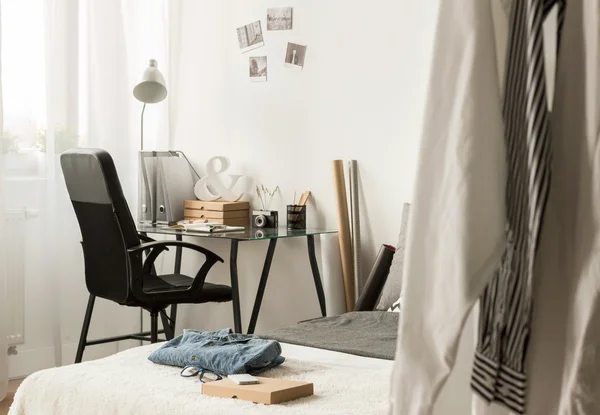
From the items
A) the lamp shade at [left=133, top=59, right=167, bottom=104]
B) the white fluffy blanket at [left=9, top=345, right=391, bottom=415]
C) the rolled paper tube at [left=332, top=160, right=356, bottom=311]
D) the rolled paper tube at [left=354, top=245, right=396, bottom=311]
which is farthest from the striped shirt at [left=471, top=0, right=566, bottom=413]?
the lamp shade at [left=133, top=59, right=167, bottom=104]

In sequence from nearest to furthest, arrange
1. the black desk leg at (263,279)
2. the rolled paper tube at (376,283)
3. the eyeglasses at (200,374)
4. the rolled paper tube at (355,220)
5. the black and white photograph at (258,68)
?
the eyeglasses at (200,374) → the rolled paper tube at (376,283) → the rolled paper tube at (355,220) → the black desk leg at (263,279) → the black and white photograph at (258,68)

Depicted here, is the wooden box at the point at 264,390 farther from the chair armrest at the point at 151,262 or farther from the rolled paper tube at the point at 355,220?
the rolled paper tube at the point at 355,220

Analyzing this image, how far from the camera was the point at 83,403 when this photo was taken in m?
2.18

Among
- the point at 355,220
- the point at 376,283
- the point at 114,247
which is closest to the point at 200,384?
the point at 376,283

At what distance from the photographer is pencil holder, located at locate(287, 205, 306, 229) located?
159 inches

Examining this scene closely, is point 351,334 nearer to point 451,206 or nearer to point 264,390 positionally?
point 264,390

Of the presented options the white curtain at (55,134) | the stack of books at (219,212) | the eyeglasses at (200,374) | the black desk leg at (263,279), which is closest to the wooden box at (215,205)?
the stack of books at (219,212)

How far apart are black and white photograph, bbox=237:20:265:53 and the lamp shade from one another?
1.43ft

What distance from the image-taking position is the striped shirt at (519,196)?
879 mm

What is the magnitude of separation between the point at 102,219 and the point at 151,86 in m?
0.92

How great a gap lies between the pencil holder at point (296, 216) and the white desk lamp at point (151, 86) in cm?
88

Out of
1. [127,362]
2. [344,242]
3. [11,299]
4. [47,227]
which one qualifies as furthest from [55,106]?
[127,362]

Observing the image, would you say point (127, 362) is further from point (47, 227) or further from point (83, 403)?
point (47, 227)

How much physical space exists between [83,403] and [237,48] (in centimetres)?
261
